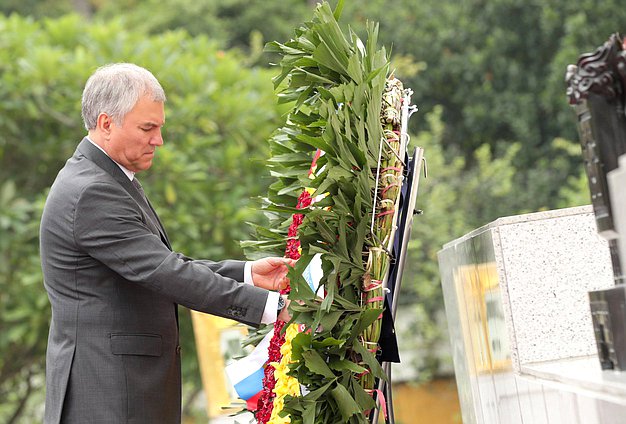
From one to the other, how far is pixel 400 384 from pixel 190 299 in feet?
24.3

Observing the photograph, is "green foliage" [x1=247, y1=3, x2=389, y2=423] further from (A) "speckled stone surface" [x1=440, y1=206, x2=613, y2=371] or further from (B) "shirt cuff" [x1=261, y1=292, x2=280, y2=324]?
(A) "speckled stone surface" [x1=440, y1=206, x2=613, y2=371]

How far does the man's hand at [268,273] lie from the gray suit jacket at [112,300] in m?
0.25

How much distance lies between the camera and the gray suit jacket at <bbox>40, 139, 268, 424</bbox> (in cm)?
322

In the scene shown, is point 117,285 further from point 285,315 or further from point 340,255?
point 340,255

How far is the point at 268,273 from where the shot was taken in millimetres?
3541

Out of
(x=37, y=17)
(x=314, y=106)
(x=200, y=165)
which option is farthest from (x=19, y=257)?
(x=37, y=17)

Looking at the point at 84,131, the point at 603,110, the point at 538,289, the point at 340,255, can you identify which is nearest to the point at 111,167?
the point at 340,255

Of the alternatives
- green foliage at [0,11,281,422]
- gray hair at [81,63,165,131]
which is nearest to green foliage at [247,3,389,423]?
gray hair at [81,63,165,131]

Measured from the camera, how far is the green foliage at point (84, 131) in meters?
6.95

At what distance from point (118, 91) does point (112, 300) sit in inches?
29.5

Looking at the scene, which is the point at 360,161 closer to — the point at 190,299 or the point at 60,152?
the point at 190,299

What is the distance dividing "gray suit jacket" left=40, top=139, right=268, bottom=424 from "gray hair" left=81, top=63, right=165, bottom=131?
221mm

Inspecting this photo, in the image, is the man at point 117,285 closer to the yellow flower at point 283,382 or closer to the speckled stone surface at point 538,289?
the yellow flower at point 283,382

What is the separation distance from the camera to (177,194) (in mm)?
7203
